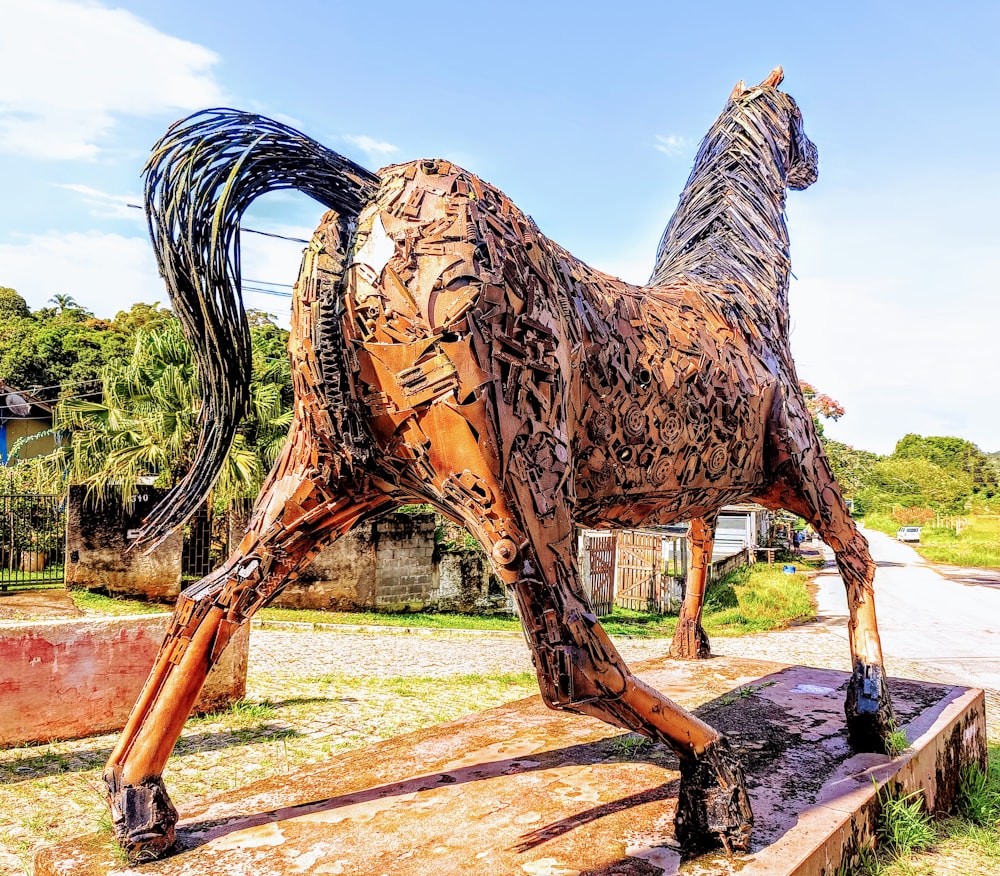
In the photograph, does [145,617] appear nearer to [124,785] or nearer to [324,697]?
[324,697]

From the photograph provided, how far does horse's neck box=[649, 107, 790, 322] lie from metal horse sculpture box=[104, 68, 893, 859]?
1.45 meters

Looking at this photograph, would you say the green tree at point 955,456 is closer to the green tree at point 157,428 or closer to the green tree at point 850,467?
the green tree at point 850,467

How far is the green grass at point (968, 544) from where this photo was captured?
23.9m

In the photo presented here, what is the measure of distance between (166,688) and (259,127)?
1.64 metres

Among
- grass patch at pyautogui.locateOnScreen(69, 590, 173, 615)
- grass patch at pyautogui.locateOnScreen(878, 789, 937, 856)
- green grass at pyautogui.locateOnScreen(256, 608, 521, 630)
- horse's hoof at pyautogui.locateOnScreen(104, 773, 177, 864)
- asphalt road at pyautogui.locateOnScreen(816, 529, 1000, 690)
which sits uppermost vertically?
horse's hoof at pyautogui.locateOnScreen(104, 773, 177, 864)

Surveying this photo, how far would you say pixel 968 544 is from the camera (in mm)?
27734

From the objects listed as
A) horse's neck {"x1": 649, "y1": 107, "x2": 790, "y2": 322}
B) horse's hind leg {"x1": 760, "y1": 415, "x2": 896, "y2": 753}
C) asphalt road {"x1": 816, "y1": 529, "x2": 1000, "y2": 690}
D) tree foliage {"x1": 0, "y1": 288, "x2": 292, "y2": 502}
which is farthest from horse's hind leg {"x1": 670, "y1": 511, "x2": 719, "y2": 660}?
tree foliage {"x1": 0, "y1": 288, "x2": 292, "y2": 502}

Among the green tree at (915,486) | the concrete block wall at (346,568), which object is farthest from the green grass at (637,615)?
the green tree at (915,486)

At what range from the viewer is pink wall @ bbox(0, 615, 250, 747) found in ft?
15.8

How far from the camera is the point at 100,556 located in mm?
11328

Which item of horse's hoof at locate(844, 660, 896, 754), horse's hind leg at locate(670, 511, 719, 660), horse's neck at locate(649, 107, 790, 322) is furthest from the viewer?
horse's hind leg at locate(670, 511, 719, 660)

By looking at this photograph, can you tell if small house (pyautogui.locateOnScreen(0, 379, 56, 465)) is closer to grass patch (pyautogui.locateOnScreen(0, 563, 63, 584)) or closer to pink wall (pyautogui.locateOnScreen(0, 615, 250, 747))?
grass patch (pyautogui.locateOnScreen(0, 563, 63, 584))

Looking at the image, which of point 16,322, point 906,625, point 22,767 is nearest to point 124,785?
point 22,767

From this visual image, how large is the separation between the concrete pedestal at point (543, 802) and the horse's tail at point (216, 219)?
99 centimetres
